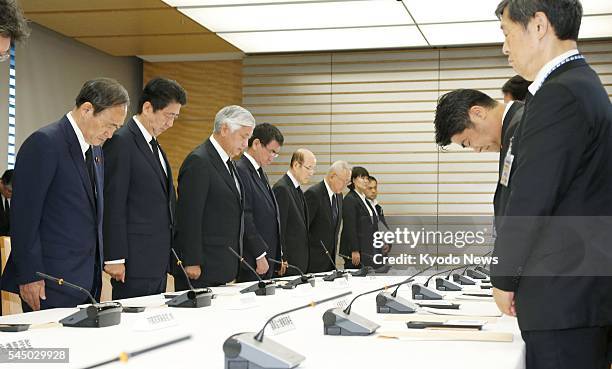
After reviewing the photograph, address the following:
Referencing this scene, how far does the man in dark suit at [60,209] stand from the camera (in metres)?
3.14

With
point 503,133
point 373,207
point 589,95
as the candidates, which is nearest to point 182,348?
point 589,95

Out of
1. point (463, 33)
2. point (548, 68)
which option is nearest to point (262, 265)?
point (548, 68)

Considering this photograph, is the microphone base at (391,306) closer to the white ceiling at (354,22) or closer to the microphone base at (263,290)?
the microphone base at (263,290)

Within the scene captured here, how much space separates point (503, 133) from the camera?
2.68 meters

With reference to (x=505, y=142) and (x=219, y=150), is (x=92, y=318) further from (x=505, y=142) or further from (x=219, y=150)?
(x=219, y=150)

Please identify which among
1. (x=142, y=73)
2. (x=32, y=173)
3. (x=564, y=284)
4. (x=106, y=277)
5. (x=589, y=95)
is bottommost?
(x=106, y=277)

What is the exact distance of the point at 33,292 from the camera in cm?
312

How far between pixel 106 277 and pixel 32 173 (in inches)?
84.5

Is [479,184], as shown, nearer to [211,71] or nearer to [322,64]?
[322,64]

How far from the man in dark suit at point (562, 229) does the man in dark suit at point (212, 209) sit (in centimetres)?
256

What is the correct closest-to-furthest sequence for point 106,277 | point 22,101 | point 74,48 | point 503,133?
point 503,133 → point 106,277 → point 22,101 → point 74,48

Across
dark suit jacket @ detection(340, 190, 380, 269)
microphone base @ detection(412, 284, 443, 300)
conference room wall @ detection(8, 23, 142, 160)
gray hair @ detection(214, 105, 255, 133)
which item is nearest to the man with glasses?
microphone base @ detection(412, 284, 443, 300)

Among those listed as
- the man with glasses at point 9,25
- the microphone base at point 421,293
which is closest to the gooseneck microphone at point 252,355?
the man with glasses at point 9,25

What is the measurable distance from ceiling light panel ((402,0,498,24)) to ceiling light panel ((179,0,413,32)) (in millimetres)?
129
